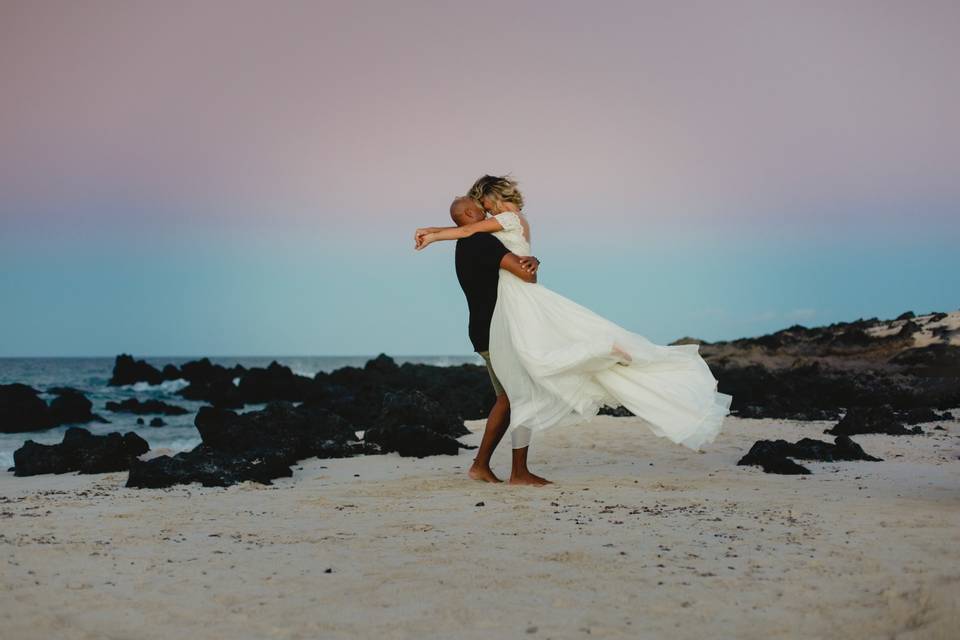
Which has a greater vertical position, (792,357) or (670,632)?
(792,357)

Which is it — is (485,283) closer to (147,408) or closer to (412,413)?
(412,413)

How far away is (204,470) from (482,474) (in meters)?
2.82

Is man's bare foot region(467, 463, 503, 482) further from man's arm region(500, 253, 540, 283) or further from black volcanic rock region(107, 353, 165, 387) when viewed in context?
black volcanic rock region(107, 353, 165, 387)

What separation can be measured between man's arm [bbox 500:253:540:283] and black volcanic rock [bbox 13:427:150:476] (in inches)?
211

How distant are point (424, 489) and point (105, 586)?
3.65 m

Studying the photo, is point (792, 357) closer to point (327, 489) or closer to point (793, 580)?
point (327, 489)

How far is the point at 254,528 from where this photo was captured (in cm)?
587

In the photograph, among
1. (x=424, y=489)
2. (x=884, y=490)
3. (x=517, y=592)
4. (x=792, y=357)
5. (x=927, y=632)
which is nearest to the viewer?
(x=927, y=632)

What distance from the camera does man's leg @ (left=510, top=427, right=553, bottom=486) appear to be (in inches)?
306

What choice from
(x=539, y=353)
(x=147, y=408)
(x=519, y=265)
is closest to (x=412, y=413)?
(x=539, y=353)

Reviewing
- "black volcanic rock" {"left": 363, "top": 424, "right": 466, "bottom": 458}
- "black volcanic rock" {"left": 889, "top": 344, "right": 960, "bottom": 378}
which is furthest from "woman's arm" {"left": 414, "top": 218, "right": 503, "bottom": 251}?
Result: "black volcanic rock" {"left": 889, "top": 344, "right": 960, "bottom": 378}

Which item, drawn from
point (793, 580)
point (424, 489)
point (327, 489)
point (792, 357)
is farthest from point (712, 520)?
point (792, 357)

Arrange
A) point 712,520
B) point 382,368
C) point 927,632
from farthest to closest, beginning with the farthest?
1. point 382,368
2. point 712,520
3. point 927,632

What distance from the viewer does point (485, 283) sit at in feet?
26.1
